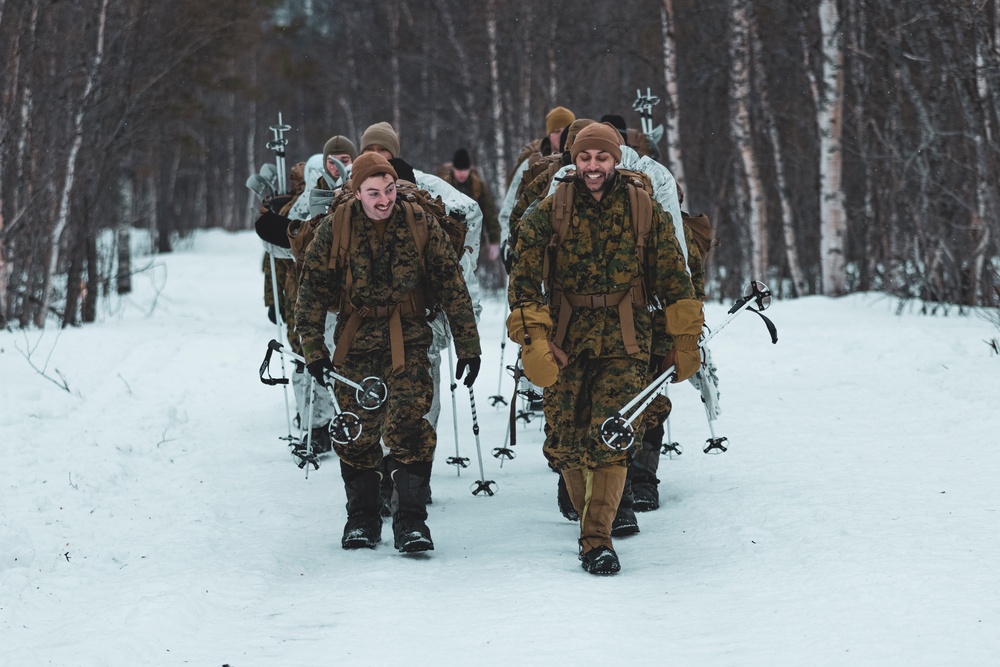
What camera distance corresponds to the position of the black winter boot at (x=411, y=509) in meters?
5.10

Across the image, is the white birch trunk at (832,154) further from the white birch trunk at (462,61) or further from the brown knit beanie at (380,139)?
the brown knit beanie at (380,139)

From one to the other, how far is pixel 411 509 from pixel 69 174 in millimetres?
10346

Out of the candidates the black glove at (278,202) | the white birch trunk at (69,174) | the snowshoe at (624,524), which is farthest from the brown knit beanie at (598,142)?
the white birch trunk at (69,174)

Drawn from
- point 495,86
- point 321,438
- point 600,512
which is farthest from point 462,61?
point 600,512

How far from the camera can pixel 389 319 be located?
5.27 m

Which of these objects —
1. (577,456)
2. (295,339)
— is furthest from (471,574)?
(295,339)

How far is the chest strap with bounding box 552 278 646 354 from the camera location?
484 centimetres

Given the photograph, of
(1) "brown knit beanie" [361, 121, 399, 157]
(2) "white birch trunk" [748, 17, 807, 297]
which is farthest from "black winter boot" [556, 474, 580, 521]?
(2) "white birch trunk" [748, 17, 807, 297]

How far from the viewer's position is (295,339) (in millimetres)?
7559

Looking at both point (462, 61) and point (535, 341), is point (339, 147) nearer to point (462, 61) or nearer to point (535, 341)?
point (535, 341)

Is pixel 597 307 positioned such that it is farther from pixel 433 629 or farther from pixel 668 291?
pixel 433 629

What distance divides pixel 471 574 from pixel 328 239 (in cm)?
171

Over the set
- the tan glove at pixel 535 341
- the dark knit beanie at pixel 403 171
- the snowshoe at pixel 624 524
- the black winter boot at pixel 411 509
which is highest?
the dark knit beanie at pixel 403 171

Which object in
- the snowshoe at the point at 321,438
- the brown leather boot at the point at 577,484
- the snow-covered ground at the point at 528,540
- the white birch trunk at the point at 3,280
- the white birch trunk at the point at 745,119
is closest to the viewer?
the snow-covered ground at the point at 528,540
